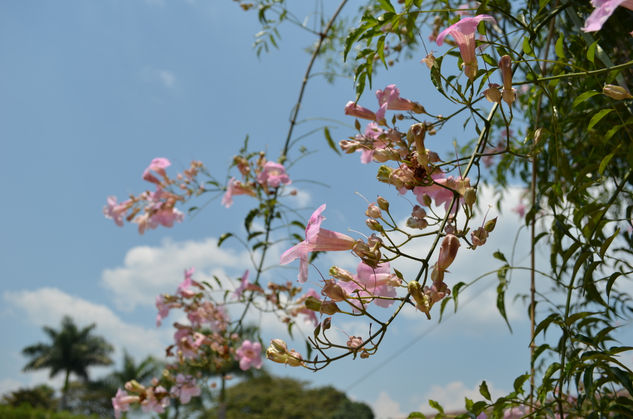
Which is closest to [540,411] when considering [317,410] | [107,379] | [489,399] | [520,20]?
[489,399]

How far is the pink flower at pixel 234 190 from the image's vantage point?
1.76m

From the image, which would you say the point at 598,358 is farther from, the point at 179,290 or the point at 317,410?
the point at 317,410

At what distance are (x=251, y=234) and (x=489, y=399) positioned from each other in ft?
3.29

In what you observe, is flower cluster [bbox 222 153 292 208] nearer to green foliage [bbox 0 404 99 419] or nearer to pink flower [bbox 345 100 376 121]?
pink flower [bbox 345 100 376 121]

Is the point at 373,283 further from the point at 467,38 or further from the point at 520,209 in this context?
the point at 520,209

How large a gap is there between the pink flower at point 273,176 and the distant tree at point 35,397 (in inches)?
1150

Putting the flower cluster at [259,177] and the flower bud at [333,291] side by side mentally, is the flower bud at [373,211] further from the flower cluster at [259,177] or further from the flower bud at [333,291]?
the flower cluster at [259,177]

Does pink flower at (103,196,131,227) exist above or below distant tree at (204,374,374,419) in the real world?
below

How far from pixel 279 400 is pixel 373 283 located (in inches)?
1114

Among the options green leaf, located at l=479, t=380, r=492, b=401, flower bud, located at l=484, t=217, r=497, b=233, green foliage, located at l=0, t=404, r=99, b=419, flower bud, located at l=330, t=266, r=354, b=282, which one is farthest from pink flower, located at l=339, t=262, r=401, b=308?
green foliage, located at l=0, t=404, r=99, b=419

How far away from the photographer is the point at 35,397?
92.7 feet

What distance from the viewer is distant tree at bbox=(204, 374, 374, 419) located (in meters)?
25.9

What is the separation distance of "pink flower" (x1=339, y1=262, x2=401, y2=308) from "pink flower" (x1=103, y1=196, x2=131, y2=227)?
1518 millimetres

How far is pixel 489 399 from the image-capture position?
829 mm
